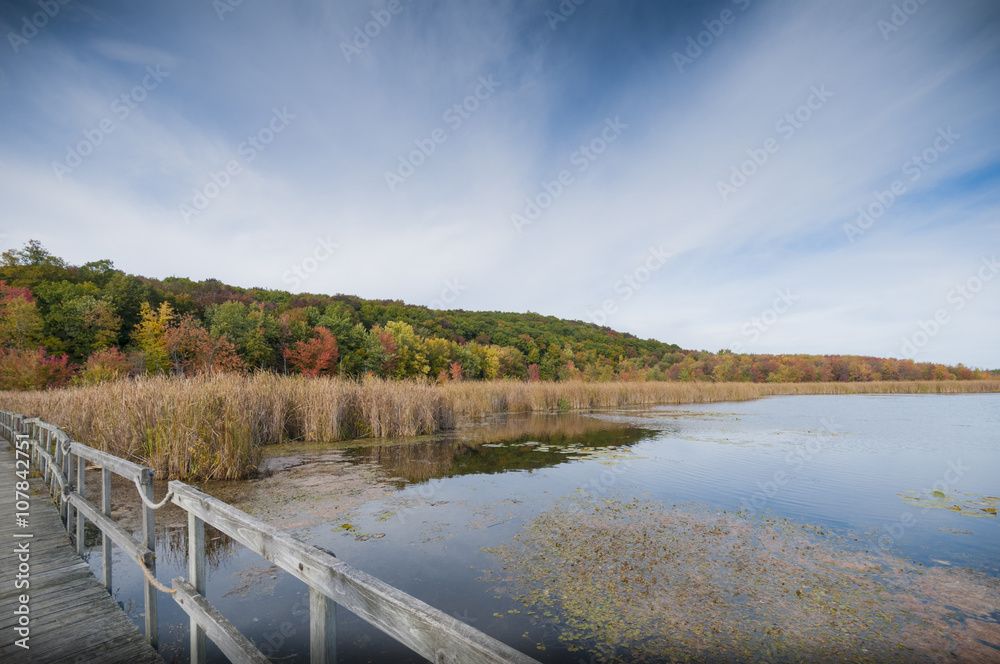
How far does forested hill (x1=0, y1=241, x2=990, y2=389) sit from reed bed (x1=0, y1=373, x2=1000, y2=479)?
5.32 meters

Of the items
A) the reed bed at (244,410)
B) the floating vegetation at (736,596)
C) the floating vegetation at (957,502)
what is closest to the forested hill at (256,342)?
the reed bed at (244,410)

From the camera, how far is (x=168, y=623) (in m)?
4.21

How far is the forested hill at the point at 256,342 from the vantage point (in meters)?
32.1

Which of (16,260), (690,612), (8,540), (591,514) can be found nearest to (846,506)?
(591,514)

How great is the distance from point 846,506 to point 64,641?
32.3 feet

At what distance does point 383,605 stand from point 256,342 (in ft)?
137

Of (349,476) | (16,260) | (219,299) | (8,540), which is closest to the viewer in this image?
(8,540)

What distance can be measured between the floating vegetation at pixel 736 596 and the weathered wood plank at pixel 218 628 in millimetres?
2504

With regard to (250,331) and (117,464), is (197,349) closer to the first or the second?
(250,331)

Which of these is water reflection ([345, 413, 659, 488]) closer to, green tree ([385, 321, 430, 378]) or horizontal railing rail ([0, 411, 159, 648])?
horizontal railing rail ([0, 411, 159, 648])

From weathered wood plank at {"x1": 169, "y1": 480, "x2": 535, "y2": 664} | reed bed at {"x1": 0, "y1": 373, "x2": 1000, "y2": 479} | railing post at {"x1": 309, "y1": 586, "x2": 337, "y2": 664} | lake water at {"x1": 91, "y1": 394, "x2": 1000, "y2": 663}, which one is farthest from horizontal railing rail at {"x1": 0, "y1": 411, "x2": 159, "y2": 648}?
reed bed at {"x1": 0, "y1": 373, "x2": 1000, "y2": 479}

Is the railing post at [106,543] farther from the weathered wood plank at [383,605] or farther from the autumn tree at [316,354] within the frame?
the autumn tree at [316,354]

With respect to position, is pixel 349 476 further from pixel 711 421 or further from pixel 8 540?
pixel 711 421

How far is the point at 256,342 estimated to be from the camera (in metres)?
38.3
